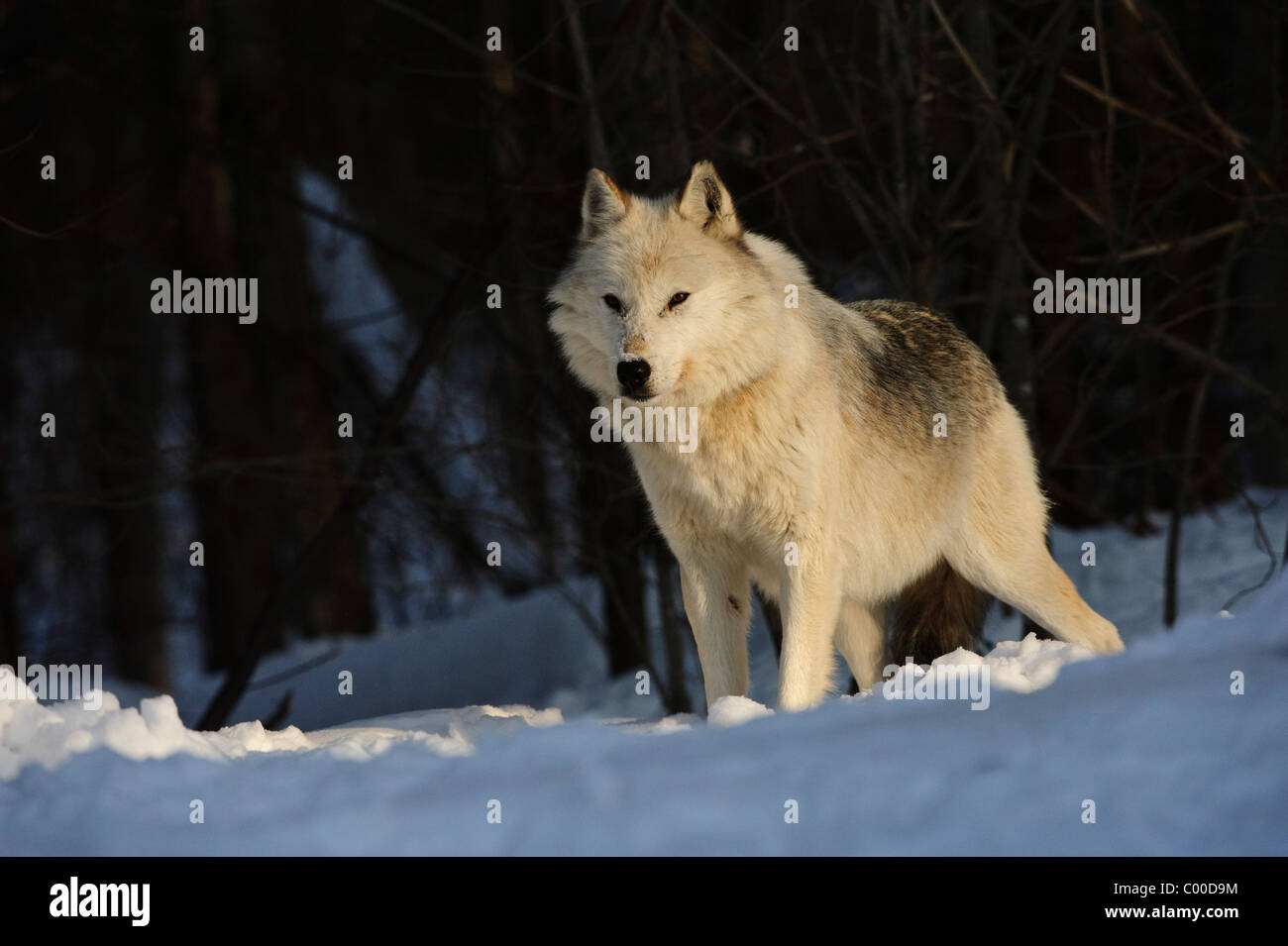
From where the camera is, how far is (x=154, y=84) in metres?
11.3

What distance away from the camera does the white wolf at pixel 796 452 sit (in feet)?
15.7

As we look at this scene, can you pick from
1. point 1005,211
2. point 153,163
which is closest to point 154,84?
point 153,163

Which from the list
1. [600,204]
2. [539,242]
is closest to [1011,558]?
[600,204]

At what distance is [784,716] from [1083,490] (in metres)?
8.48

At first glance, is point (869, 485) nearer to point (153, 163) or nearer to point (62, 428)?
point (153, 163)

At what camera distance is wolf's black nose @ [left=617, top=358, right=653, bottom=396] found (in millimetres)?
4477

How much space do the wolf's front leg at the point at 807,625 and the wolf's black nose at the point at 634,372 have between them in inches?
35.4

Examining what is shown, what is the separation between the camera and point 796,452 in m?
4.79

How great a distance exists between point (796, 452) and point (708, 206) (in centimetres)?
107
